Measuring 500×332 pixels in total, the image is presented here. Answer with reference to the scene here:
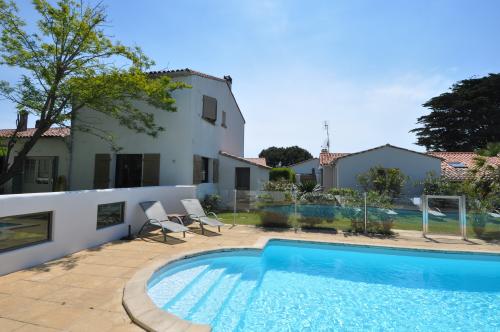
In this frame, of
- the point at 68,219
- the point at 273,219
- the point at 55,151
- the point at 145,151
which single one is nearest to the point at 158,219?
the point at 68,219

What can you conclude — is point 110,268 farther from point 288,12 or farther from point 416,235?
point 416,235

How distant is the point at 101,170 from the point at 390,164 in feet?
69.2

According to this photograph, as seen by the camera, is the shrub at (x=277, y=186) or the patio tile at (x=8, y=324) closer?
the patio tile at (x=8, y=324)

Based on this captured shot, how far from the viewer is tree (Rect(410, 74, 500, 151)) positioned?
3984cm

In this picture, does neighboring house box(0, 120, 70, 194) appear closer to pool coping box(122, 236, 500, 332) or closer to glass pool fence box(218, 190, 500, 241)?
glass pool fence box(218, 190, 500, 241)

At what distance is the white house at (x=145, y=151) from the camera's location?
587 inches

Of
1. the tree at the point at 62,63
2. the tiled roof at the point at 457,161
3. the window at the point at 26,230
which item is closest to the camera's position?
the window at the point at 26,230

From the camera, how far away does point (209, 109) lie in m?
16.9

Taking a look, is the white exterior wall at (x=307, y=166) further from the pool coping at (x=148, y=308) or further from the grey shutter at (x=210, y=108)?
the pool coping at (x=148, y=308)

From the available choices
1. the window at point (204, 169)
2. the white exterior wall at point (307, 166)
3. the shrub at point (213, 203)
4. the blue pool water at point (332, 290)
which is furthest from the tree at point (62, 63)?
the white exterior wall at point (307, 166)

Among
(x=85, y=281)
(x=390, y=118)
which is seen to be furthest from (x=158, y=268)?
(x=390, y=118)

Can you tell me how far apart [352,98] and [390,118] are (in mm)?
4892

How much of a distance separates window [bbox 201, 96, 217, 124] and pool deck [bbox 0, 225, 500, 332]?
8272 mm

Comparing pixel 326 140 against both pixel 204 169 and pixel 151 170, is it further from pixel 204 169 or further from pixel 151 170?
pixel 151 170
